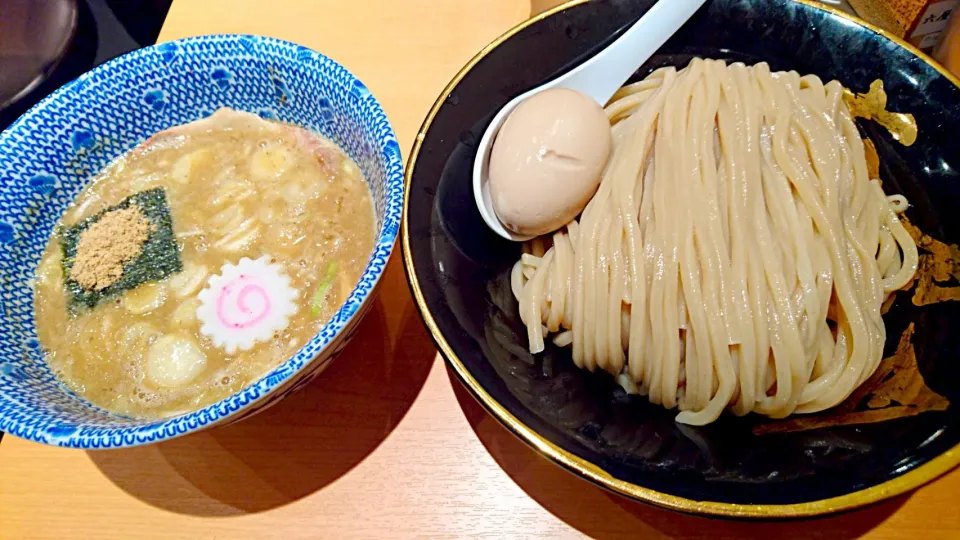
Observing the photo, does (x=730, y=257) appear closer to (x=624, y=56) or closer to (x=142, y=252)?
(x=624, y=56)

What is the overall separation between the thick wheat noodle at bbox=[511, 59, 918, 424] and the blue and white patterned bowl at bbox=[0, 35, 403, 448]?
340 millimetres

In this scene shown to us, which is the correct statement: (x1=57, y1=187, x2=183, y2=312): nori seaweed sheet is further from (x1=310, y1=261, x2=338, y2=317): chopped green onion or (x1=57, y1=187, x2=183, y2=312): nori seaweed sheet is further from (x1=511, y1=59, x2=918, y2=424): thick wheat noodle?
(x1=511, y1=59, x2=918, y2=424): thick wheat noodle

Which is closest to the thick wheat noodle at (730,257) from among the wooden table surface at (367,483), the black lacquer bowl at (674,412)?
the black lacquer bowl at (674,412)

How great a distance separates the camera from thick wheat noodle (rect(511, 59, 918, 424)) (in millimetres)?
942

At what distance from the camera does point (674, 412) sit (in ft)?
3.23

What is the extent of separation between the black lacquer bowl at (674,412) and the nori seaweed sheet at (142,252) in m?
0.44

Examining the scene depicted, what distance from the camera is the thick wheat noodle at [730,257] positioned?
94cm

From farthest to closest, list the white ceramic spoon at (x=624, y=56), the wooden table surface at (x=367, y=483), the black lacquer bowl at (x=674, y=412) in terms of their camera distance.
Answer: the white ceramic spoon at (x=624, y=56), the wooden table surface at (x=367, y=483), the black lacquer bowl at (x=674, y=412)

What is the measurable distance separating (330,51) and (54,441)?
1104 mm

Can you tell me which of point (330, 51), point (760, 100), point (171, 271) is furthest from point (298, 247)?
point (760, 100)

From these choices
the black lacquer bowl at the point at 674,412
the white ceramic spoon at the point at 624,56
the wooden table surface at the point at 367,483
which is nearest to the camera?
the black lacquer bowl at the point at 674,412

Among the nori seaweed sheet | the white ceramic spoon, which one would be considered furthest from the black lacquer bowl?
the nori seaweed sheet

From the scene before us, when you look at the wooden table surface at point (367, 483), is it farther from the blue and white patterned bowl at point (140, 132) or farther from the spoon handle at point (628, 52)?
the spoon handle at point (628, 52)

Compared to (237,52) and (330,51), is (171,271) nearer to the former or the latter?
(237,52)
